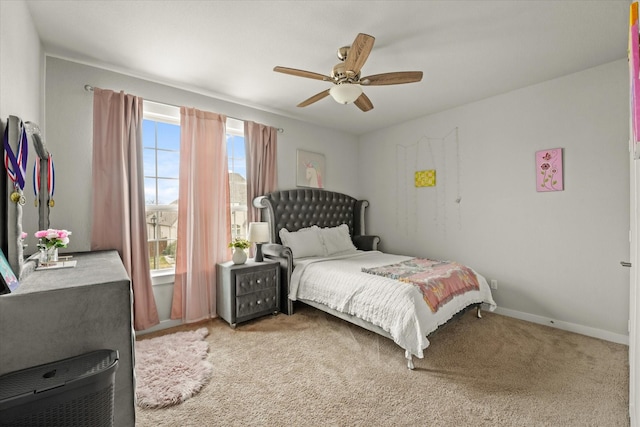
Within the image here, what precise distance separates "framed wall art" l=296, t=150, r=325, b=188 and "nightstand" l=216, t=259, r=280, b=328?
146 cm

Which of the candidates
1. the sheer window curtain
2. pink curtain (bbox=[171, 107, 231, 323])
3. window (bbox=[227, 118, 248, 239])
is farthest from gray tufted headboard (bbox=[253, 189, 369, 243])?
pink curtain (bbox=[171, 107, 231, 323])

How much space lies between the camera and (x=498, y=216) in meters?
3.48

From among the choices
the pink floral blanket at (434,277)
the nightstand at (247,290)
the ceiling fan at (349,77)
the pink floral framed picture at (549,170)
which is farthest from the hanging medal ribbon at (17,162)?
the pink floral framed picture at (549,170)

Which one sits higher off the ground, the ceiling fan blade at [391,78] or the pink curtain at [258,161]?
the ceiling fan blade at [391,78]

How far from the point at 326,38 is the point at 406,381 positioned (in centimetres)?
269

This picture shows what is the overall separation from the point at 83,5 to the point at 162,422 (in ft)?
8.99

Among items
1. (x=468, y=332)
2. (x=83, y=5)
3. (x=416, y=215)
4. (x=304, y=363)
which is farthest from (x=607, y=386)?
(x=83, y=5)

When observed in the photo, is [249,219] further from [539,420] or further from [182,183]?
[539,420]

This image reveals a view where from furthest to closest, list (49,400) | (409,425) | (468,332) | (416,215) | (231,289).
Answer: (416,215), (231,289), (468,332), (409,425), (49,400)

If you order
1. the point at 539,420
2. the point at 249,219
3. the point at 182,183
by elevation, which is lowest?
the point at 539,420

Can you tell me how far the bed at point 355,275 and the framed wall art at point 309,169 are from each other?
0.55 feet

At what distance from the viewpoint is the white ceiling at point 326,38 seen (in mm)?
2002

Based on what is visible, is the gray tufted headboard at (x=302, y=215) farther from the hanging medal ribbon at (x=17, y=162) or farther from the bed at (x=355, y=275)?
the hanging medal ribbon at (x=17, y=162)

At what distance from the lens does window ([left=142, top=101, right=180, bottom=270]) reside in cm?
318
